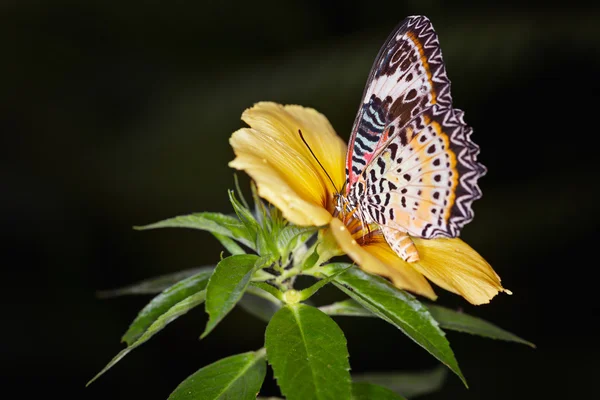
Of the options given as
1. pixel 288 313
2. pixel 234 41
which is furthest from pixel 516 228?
pixel 288 313

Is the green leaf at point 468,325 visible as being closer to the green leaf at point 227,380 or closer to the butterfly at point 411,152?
the butterfly at point 411,152

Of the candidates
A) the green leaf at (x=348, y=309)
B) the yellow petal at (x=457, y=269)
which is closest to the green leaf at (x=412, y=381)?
the green leaf at (x=348, y=309)

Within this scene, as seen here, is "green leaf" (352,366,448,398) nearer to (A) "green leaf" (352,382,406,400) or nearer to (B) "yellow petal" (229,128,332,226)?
(A) "green leaf" (352,382,406,400)

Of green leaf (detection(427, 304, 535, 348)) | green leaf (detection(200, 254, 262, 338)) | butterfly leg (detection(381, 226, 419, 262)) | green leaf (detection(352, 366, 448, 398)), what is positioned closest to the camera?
green leaf (detection(200, 254, 262, 338))

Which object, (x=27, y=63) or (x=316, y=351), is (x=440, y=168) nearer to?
(x=316, y=351)

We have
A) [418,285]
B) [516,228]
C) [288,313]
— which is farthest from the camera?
[516,228]

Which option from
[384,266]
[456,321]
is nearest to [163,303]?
[384,266]

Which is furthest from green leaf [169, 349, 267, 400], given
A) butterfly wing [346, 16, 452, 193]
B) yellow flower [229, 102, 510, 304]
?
butterfly wing [346, 16, 452, 193]
